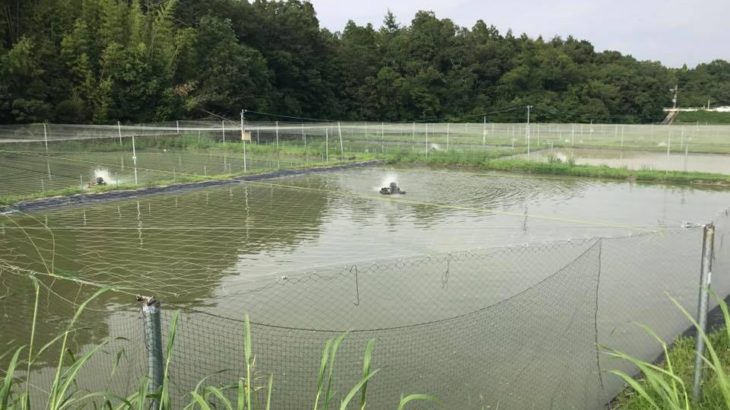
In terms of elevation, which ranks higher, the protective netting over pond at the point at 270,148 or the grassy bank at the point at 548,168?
the protective netting over pond at the point at 270,148

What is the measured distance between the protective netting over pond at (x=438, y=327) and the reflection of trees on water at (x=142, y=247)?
0.11 metres

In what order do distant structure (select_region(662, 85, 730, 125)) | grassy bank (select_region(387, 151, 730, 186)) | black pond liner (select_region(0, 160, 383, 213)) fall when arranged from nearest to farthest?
black pond liner (select_region(0, 160, 383, 213)), grassy bank (select_region(387, 151, 730, 186)), distant structure (select_region(662, 85, 730, 125))

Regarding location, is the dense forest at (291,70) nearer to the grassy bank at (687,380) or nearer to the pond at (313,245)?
the pond at (313,245)

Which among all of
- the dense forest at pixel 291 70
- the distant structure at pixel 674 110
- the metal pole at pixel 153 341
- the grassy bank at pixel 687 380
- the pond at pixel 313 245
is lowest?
the pond at pixel 313 245

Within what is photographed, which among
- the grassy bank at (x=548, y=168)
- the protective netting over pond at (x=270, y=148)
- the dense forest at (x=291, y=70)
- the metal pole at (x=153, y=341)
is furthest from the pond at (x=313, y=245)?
the dense forest at (x=291, y=70)

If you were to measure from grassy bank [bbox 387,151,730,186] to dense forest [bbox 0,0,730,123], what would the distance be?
586 inches

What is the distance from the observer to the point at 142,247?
30.7 feet

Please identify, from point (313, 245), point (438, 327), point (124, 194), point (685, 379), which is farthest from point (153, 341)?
point (124, 194)

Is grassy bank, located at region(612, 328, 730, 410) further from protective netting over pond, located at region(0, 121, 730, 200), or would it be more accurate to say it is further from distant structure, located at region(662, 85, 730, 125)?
distant structure, located at region(662, 85, 730, 125)

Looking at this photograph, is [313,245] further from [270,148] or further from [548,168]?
[270,148]

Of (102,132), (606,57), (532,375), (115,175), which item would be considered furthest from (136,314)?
(606,57)

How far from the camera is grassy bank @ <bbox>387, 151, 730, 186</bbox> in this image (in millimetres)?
17797

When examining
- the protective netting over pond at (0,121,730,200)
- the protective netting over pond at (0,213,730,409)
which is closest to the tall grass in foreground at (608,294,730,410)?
the protective netting over pond at (0,213,730,409)

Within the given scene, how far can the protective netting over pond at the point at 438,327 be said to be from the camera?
3.98m
